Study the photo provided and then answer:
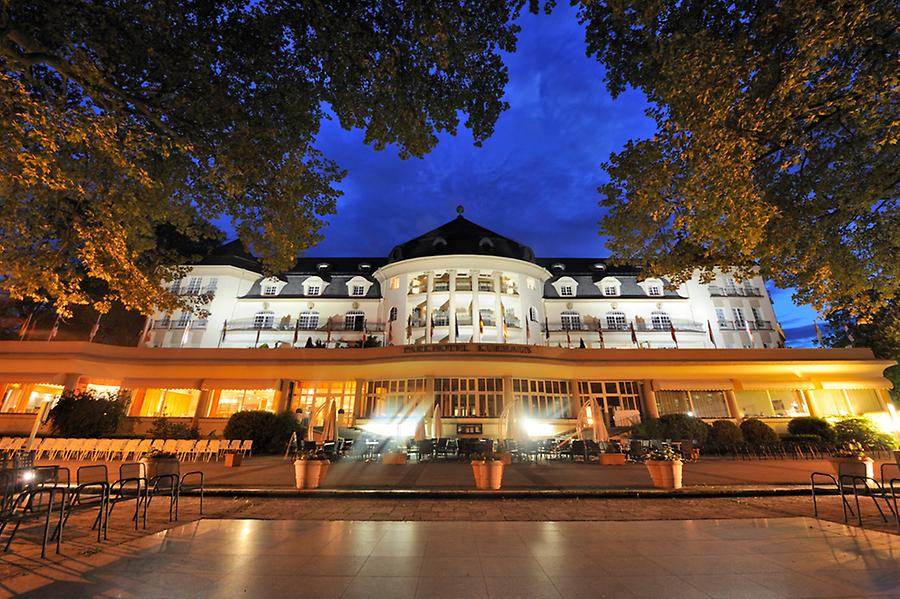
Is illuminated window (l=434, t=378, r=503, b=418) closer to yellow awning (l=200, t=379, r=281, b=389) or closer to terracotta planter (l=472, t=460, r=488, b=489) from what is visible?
yellow awning (l=200, t=379, r=281, b=389)

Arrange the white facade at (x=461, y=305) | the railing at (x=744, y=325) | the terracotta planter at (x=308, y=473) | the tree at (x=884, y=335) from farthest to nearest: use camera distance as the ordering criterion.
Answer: the railing at (x=744, y=325) < the white facade at (x=461, y=305) < the tree at (x=884, y=335) < the terracotta planter at (x=308, y=473)

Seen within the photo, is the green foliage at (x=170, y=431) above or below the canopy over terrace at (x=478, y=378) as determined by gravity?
below

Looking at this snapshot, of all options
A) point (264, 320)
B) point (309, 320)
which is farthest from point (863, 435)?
point (264, 320)

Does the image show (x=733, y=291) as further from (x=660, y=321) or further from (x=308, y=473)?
(x=308, y=473)

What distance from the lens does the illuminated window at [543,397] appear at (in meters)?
18.4

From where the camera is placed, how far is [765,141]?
7.22m

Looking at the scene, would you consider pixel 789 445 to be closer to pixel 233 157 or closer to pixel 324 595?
pixel 324 595

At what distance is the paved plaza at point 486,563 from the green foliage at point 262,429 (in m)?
11.4

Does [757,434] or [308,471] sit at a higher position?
[757,434]

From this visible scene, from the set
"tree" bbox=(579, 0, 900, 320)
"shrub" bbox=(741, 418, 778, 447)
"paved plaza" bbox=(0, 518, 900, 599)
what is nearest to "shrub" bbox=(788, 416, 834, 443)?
"shrub" bbox=(741, 418, 778, 447)

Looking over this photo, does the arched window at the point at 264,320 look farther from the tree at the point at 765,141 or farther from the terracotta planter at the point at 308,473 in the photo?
the tree at the point at 765,141

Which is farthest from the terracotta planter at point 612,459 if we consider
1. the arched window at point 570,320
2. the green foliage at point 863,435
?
the arched window at point 570,320

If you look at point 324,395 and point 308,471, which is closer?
point 308,471

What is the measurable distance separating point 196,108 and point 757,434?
22.8 meters
